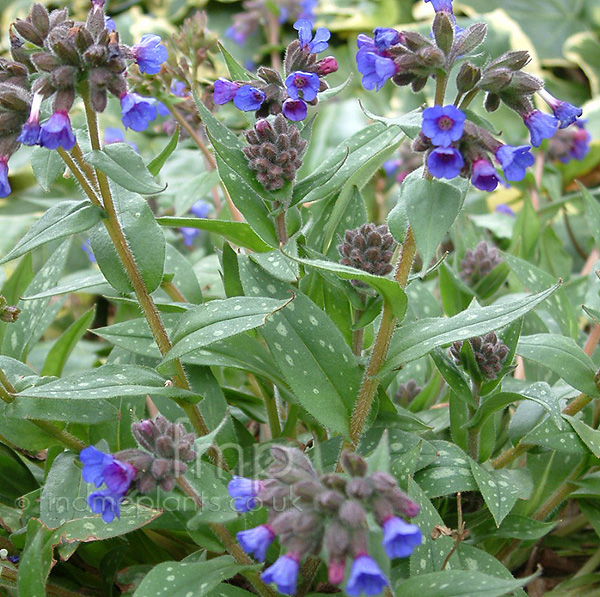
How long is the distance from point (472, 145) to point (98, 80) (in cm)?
61

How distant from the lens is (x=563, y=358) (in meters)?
1.52

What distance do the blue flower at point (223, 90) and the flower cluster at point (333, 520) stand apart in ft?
2.32

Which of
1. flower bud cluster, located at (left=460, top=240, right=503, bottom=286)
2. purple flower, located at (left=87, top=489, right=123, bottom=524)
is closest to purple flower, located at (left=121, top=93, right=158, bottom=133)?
purple flower, located at (left=87, top=489, right=123, bottom=524)

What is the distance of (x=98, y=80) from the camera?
1.17 metres

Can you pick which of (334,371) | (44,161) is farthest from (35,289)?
(334,371)

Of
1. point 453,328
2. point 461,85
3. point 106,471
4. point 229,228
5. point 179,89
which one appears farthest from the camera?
point 179,89

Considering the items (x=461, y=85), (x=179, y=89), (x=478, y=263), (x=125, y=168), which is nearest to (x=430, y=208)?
(x=461, y=85)

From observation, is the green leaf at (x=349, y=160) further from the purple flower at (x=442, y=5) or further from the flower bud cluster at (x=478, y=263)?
the flower bud cluster at (x=478, y=263)

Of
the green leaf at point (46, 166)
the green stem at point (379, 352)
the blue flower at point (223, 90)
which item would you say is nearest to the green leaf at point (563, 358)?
the green stem at point (379, 352)

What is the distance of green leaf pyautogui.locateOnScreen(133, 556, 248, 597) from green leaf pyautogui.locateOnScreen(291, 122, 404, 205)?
2.27ft

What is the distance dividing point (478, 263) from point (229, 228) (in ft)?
3.06

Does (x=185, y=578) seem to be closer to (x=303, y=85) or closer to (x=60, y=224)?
(x=60, y=224)

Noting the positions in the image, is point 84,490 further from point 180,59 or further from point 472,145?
point 180,59

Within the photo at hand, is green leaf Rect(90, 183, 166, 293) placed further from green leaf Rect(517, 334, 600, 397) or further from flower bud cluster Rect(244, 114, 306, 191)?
green leaf Rect(517, 334, 600, 397)
